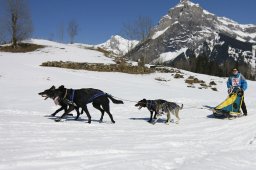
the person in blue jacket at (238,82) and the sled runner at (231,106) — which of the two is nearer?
the sled runner at (231,106)

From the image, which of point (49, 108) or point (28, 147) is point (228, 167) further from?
point (49, 108)

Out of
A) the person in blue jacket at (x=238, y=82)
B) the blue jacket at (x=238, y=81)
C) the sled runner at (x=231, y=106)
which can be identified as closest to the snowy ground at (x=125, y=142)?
the sled runner at (x=231, y=106)

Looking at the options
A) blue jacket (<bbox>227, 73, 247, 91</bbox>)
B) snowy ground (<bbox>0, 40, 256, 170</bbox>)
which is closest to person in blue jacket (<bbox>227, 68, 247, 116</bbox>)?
blue jacket (<bbox>227, 73, 247, 91</bbox>)

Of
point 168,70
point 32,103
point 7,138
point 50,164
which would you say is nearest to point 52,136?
point 7,138

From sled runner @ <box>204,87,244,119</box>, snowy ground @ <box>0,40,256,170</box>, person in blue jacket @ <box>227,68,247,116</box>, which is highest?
person in blue jacket @ <box>227,68,247,116</box>

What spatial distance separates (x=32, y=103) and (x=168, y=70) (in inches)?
946

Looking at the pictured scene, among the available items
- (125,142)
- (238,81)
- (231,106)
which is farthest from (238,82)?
(125,142)

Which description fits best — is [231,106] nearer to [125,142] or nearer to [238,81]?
[238,81]

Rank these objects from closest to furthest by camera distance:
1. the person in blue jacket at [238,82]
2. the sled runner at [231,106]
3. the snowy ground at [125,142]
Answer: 1. the snowy ground at [125,142]
2. the sled runner at [231,106]
3. the person in blue jacket at [238,82]

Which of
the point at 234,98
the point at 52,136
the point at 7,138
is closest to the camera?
the point at 7,138

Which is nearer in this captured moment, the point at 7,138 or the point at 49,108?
the point at 7,138

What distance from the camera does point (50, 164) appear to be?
5965mm

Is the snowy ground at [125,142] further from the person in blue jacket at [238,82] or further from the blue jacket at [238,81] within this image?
the blue jacket at [238,81]

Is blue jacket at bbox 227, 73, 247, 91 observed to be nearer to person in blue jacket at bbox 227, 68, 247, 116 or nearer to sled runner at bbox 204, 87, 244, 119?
person in blue jacket at bbox 227, 68, 247, 116
